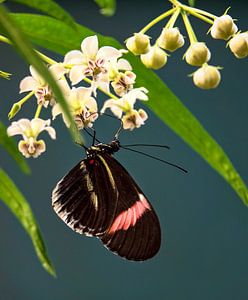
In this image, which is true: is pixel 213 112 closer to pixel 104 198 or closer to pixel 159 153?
pixel 159 153

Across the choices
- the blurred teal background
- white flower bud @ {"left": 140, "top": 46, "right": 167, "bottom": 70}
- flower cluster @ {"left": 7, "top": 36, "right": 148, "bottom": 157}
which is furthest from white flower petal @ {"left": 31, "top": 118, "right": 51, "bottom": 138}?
the blurred teal background

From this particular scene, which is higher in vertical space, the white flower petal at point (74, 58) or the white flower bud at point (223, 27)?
the white flower bud at point (223, 27)

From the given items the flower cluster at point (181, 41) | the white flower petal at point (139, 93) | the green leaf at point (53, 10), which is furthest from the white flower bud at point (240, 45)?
the green leaf at point (53, 10)

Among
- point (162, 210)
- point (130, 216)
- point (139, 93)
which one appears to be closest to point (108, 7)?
point (139, 93)

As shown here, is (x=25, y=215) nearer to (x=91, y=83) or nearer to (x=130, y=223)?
(x=91, y=83)

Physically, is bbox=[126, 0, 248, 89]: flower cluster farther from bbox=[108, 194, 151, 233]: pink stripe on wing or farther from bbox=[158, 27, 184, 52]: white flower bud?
bbox=[108, 194, 151, 233]: pink stripe on wing

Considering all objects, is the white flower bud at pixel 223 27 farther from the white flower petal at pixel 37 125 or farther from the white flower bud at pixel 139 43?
the white flower petal at pixel 37 125

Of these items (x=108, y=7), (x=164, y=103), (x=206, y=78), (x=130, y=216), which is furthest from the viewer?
(x=130, y=216)
